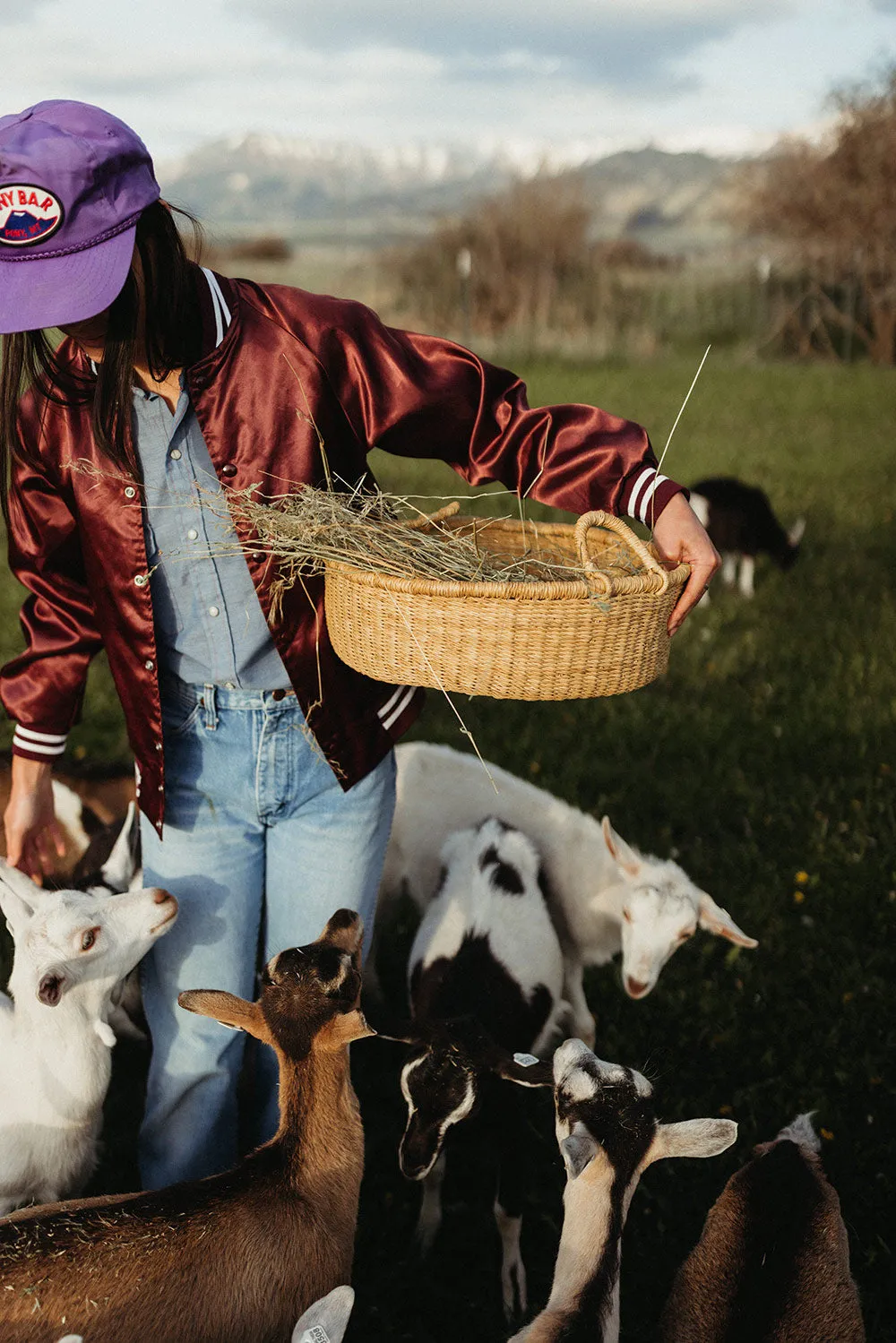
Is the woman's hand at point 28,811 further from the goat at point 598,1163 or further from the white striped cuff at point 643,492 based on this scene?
the white striped cuff at point 643,492

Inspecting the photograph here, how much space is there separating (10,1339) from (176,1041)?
2.83 feet

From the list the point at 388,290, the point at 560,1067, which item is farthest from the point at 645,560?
the point at 388,290

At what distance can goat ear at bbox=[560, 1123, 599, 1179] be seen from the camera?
275 centimetres

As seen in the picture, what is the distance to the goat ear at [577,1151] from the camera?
2748 mm

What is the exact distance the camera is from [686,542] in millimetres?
2539

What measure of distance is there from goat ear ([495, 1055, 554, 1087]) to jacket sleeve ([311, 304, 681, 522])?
5.03 ft

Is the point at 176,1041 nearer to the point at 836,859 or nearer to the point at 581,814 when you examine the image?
A: the point at 581,814

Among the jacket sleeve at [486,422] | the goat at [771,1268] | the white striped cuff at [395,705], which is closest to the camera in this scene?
the jacket sleeve at [486,422]

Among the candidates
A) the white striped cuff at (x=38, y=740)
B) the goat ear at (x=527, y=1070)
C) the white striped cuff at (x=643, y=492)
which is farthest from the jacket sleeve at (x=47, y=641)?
the goat ear at (x=527, y=1070)

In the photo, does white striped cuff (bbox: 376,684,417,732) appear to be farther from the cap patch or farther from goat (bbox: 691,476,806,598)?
goat (bbox: 691,476,806,598)

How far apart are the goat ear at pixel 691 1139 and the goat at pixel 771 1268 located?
310 mm

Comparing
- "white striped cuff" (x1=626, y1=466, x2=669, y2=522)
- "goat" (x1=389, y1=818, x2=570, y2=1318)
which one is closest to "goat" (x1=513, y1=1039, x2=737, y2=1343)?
"goat" (x1=389, y1=818, x2=570, y2=1318)

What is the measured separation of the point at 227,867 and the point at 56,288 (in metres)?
1.51

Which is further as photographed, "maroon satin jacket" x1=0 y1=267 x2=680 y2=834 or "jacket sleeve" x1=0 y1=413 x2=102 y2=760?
"jacket sleeve" x1=0 y1=413 x2=102 y2=760
